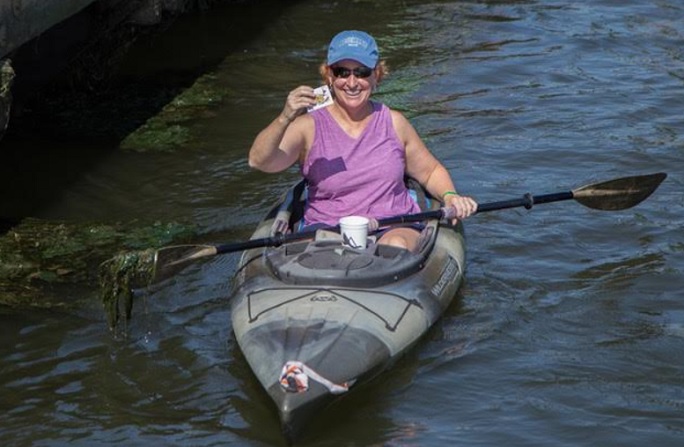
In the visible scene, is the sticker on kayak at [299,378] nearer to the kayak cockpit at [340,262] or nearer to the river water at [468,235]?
the river water at [468,235]

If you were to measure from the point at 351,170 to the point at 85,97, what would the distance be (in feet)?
15.1

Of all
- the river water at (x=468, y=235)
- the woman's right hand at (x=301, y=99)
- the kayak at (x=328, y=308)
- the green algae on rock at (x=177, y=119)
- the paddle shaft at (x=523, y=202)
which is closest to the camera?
the kayak at (x=328, y=308)

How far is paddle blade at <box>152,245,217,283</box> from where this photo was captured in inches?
280

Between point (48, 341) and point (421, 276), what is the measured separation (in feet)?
6.38

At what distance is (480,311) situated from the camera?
300 inches

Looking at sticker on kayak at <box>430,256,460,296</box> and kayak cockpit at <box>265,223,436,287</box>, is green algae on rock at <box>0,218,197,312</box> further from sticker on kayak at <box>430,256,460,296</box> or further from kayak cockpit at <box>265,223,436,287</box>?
sticker on kayak at <box>430,256,460,296</box>

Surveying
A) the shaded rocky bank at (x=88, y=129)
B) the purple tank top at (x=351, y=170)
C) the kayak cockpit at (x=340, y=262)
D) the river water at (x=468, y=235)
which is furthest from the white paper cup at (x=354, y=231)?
the shaded rocky bank at (x=88, y=129)

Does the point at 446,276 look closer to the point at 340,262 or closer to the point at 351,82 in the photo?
the point at 340,262

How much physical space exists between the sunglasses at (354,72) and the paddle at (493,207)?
0.74 m

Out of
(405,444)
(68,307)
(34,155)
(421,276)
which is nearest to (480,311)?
(421,276)

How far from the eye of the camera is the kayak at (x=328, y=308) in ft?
19.6

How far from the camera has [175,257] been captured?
23.6 ft

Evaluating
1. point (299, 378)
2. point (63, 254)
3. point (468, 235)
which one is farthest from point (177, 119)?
point (299, 378)

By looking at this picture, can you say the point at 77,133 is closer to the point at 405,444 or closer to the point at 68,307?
the point at 68,307
